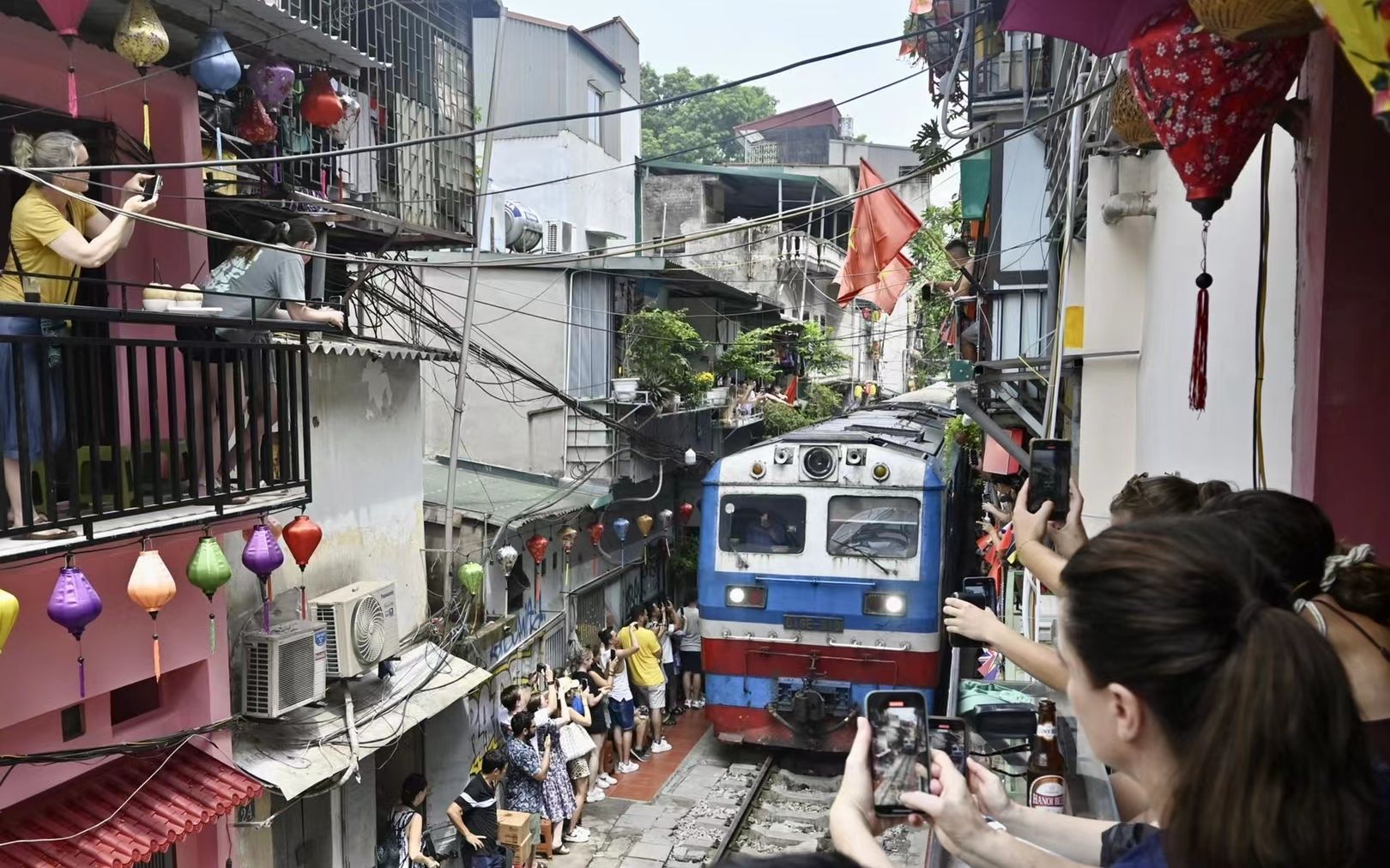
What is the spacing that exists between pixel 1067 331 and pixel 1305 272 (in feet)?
13.9

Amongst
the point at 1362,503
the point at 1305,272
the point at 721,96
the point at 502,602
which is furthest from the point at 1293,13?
the point at 721,96

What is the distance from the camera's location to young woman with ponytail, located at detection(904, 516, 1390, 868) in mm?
1327

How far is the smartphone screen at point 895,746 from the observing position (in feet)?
6.36

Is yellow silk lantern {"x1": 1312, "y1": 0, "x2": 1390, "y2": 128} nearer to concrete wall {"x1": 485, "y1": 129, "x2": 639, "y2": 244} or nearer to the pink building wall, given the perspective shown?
the pink building wall

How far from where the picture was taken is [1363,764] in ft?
4.50

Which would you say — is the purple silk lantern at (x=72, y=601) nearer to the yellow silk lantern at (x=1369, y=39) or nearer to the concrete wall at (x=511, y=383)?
the yellow silk lantern at (x=1369, y=39)

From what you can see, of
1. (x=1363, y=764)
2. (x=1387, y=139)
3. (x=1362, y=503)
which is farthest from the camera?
(x=1362, y=503)

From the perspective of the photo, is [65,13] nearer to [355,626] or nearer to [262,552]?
[262,552]

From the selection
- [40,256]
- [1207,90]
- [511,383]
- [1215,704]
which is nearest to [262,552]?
[40,256]

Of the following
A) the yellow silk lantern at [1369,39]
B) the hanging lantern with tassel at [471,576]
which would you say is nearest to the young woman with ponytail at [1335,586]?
the yellow silk lantern at [1369,39]

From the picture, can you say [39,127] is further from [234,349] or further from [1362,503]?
[1362,503]

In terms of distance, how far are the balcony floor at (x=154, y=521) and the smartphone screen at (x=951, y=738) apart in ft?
13.0

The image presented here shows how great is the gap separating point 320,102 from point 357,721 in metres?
4.11

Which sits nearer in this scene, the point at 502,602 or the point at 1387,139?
the point at 1387,139
